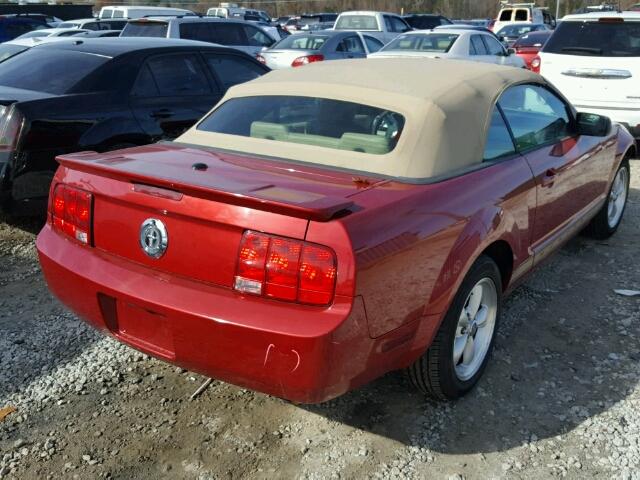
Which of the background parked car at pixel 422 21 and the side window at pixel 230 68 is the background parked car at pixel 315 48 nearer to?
the side window at pixel 230 68

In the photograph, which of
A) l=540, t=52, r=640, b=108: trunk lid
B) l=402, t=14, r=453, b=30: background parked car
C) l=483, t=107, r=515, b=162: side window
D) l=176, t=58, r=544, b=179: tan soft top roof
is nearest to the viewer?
l=176, t=58, r=544, b=179: tan soft top roof

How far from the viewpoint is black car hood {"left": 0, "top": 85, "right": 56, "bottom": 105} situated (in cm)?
504

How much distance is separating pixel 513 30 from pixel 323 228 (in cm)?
2661

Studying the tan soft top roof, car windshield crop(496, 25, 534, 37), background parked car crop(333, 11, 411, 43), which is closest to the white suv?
the tan soft top roof

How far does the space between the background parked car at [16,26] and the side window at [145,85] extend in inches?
549

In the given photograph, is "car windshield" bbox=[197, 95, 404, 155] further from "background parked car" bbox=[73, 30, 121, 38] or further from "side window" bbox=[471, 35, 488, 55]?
"side window" bbox=[471, 35, 488, 55]

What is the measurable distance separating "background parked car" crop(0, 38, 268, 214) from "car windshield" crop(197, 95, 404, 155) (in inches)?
68.7

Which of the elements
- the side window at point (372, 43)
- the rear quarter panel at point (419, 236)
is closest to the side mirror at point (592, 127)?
the rear quarter panel at point (419, 236)

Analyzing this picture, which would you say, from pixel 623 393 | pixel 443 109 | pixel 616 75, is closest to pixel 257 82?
pixel 443 109

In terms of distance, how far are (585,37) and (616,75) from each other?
722 millimetres

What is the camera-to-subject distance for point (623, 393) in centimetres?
336

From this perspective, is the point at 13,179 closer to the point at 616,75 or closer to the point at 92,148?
the point at 92,148

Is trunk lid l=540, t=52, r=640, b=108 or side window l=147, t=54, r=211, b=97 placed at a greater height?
side window l=147, t=54, r=211, b=97

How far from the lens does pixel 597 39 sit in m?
8.43
